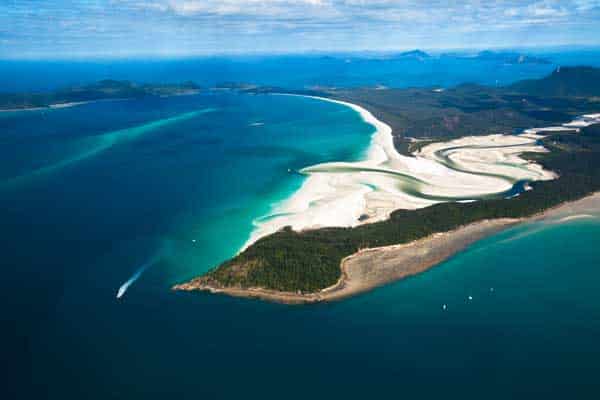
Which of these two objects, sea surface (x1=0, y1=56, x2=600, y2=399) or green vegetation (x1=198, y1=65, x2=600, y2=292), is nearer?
sea surface (x1=0, y1=56, x2=600, y2=399)

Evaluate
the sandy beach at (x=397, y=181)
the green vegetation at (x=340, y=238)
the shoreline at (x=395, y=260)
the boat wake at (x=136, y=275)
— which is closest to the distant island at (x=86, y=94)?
the sandy beach at (x=397, y=181)

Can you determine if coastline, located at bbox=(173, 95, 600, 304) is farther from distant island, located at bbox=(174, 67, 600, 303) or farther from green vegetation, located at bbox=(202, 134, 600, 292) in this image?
green vegetation, located at bbox=(202, 134, 600, 292)

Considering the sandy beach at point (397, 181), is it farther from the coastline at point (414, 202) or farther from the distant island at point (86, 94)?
the distant island at point (86, 94)

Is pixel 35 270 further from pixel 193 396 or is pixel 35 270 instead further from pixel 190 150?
pixel 190 150

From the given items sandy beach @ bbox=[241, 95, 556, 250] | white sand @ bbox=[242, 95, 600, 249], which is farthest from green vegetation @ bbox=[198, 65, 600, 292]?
white sand @ bbox=[242, 95, 600, 249]

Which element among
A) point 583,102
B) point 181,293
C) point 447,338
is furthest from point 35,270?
point 583,102

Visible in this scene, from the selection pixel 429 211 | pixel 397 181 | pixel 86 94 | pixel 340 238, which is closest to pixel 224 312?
pixel 340 238

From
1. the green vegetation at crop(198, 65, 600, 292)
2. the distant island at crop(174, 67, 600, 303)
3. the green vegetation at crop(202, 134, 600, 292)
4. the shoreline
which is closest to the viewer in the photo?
the shoreline
